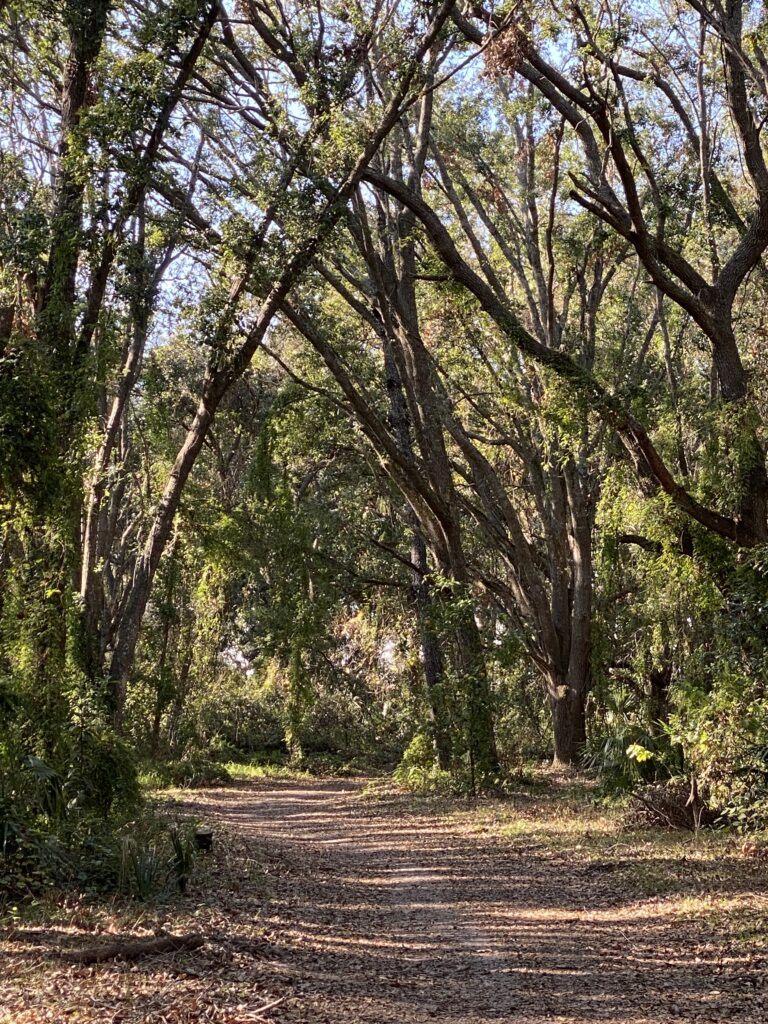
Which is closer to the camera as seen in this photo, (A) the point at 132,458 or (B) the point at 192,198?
(B) the point at 192,198

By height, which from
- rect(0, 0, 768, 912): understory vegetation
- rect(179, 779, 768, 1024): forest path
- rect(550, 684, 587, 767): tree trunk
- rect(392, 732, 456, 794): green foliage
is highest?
rect(0, 0, 768, 912): understory vegetation

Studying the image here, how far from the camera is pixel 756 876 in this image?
830 centimetres

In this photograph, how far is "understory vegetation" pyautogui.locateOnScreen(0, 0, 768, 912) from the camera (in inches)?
350

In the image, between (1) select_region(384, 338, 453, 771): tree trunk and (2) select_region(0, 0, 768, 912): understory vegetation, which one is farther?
(1) select_region(384, 338, 453, 771): tree trunk

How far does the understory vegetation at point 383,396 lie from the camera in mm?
8898

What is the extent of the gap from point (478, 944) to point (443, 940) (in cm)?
27

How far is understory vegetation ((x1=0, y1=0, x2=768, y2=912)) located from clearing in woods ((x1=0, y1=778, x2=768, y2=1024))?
0.77m

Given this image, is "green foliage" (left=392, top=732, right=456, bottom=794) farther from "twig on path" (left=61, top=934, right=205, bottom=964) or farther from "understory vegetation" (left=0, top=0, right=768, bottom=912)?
"twig on path" (left=61, top=934, right=205, bottom=964)

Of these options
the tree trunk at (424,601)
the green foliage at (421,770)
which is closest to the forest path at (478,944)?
the tree trunk at (424,601)

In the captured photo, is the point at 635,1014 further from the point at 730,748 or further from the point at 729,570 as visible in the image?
the point at 729,570

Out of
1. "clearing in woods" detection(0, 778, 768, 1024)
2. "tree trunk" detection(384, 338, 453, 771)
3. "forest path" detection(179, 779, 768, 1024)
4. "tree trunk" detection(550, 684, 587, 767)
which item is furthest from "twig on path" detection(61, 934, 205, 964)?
"tree trunk" detection(550, 684, 587, 767)

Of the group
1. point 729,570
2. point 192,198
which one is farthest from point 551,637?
point 192,198

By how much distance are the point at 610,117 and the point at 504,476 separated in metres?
12.7

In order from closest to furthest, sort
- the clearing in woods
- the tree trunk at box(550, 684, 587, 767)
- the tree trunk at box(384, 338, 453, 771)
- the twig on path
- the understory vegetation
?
the clearing in woods, the twig on path, the understory vegetation, the tree trunk at box(384, 338, 453, 771), the tree trunk at box(550, 684, 587, 767)
